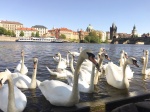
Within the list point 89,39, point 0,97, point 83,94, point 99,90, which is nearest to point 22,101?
point 0,97

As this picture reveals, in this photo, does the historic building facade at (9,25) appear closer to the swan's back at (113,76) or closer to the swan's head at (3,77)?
the swan's back at (113,76)

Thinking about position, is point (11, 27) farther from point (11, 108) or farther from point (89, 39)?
point (11, 108)

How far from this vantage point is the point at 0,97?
5.80 meters

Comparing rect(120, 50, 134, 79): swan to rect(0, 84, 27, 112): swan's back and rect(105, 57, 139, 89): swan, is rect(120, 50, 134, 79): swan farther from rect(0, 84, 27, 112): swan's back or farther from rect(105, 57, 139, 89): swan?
rect(0, 84, 27, 112): swan's back

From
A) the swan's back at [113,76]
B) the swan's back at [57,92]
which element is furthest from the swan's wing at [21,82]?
the swan's back at [113,76]

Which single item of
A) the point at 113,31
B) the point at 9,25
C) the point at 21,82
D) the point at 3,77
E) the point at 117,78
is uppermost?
the point at 9,25

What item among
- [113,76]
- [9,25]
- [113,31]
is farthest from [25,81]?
[113,31]

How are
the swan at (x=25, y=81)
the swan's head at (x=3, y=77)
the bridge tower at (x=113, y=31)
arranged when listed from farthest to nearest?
the bridge tower at (x=113, y=31) → the swan at (x=25, y=81) → the swan's head at (x=3, y=77)

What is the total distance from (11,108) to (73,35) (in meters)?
183

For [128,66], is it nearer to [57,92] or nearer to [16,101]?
[57,92]

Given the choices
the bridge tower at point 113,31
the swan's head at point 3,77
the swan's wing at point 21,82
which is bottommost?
the swan's wing at point 21,82

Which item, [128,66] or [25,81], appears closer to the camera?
[25,81]

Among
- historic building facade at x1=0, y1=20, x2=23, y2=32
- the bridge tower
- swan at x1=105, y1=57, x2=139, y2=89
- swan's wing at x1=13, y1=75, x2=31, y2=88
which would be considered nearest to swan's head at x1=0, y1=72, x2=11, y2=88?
swan's wing at x1=13, y1=75, x2=31, y2=88

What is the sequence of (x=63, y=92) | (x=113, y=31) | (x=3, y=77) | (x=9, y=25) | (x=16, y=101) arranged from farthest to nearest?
(x=113, y=31), (x=9, y=25), (x=63, y=92), (x=16, y=101), (x=3, y=77)
